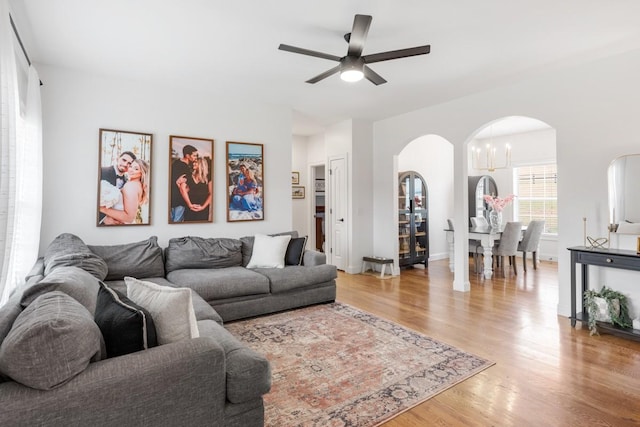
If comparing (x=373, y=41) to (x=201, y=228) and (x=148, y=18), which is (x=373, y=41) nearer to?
(x=148, y=18)

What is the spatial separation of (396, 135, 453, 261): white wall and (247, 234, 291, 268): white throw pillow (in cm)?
372

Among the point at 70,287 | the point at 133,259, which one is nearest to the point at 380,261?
the point at 133,259

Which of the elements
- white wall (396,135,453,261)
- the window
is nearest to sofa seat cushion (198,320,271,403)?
white wall (396,135,453,261)

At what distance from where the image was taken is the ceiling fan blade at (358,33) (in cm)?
230

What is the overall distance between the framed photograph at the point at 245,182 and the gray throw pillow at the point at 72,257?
1734 millimetres

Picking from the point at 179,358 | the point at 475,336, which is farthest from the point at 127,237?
the point at 475,336

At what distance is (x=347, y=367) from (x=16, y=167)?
2.60 meters

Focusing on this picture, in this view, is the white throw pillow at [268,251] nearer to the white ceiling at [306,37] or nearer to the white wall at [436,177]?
the white ceiling at [306,37]

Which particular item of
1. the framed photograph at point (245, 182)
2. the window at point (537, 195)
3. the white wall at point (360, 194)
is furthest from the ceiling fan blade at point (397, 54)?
the window at point (537, 195)

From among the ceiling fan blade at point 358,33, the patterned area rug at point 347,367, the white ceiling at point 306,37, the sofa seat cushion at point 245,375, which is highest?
the white ceiling at point 306,37

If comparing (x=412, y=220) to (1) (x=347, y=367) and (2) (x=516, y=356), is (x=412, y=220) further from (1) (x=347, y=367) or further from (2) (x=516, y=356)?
(1) (x=347, y=367)

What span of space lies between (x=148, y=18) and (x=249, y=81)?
1.47 metres

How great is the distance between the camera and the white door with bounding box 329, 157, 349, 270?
6.21 metres

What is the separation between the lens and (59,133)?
373 centimetres
